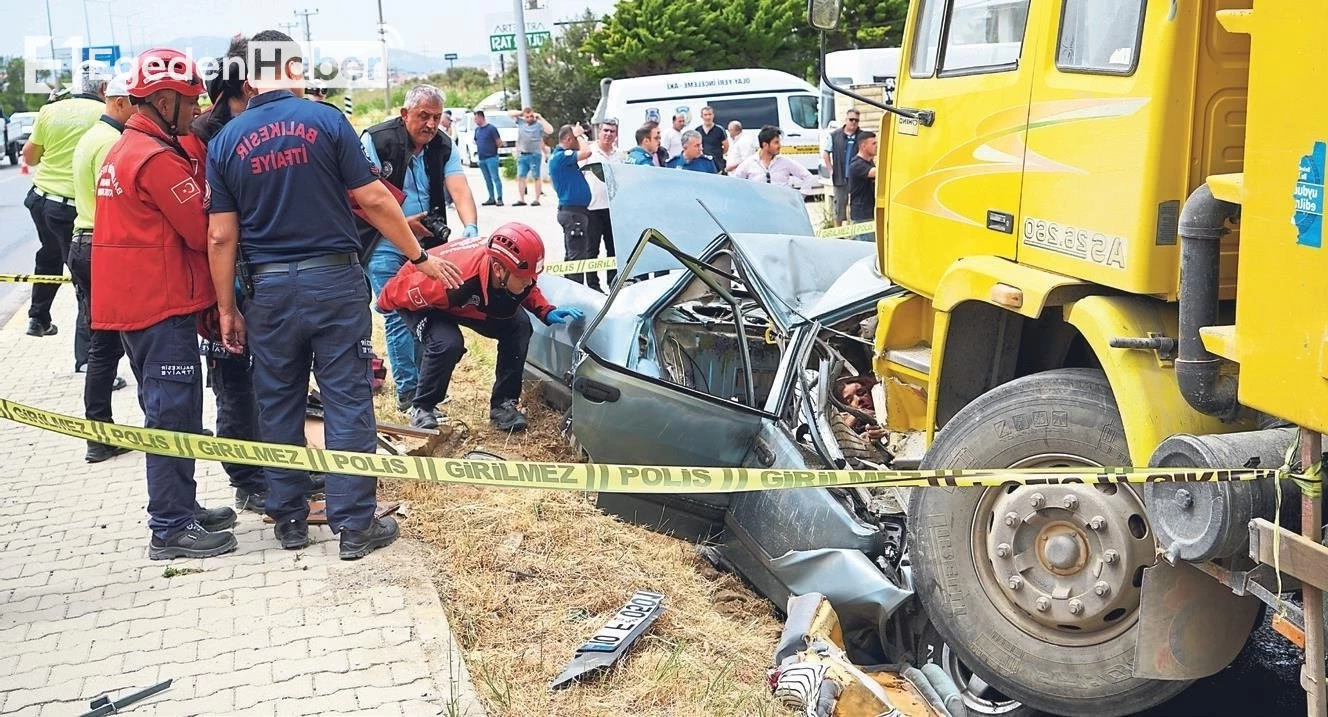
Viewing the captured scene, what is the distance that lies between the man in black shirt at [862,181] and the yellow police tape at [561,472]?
27.8ft

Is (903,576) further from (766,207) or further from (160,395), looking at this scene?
(766,207)

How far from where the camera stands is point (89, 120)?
24.5ft

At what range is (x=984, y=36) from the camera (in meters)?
3.92

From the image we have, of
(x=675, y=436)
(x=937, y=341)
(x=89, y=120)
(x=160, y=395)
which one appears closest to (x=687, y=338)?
(x=675, y=436)

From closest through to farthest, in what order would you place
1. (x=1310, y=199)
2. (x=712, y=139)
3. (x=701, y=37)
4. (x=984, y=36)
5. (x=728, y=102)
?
1. (x=1310, y=199)
2. (x=984, y=36)
3. (x=712, y=139)
4. (x=728, y=102)
5. (x=701, y=37)

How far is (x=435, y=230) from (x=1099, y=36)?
3640 millimetres

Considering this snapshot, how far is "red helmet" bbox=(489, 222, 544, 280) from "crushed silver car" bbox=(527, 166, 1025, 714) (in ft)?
1.53

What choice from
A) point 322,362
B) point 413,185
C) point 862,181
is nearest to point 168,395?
point 322,362

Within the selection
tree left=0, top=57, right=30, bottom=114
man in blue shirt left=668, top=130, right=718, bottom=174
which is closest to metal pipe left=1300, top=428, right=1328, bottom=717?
man in blue shirt left=668, top=130, right=718, bottom=174

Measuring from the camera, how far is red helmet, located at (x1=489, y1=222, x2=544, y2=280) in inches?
233

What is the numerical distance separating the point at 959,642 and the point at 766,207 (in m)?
3.80

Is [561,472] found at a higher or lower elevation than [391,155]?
lower

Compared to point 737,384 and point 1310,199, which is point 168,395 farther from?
point 1310,199

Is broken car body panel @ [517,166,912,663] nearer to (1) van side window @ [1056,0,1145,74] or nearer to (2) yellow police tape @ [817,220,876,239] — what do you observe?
(1) van side window @ [1056,0,1145,74]
